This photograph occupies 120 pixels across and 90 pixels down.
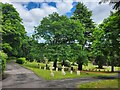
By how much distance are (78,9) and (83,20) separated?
9.68ft

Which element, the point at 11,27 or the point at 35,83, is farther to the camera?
the point at 11,27

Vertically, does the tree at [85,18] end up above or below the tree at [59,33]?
above

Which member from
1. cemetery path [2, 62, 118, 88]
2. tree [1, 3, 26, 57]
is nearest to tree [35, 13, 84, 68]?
tree [1, 3, 26, 57]

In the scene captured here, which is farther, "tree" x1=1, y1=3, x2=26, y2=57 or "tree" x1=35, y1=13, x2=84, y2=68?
"tree" x1=1, y1=3, x2=26, y2=57

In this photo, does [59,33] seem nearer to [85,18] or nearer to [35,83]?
[85,18]

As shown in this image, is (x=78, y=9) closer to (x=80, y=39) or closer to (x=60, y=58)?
(x=80, y=39)

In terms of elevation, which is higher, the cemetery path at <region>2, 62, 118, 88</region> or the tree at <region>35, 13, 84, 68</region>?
the tree at <region>35, 13, 84, 68</region>

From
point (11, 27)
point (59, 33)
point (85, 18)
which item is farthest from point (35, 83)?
point (85, 18)

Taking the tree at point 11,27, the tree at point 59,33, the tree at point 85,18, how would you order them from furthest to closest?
the tree at point 85,18
the tree at point 11,27
the tree at point 59,33

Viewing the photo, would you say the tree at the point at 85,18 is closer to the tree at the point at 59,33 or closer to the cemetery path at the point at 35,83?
the tree at the point at 59,33

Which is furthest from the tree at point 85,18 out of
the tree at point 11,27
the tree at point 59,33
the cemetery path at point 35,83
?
the cemetery path at point 35,83

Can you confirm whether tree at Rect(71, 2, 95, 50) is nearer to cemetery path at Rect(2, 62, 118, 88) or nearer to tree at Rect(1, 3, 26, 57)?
tree at Rect(1, 3, 26, 57)

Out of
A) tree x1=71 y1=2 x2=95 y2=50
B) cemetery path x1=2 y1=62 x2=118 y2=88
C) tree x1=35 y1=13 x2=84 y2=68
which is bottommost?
cemetery path x1=2 y1=62 x2=118 y2=88

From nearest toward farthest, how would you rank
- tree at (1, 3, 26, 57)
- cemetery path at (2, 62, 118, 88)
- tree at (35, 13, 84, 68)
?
cemetery path at (2, 62, 118, 88) → tree at (35, 13, 84, 68) → tree at (1, 3, 26, 57)
